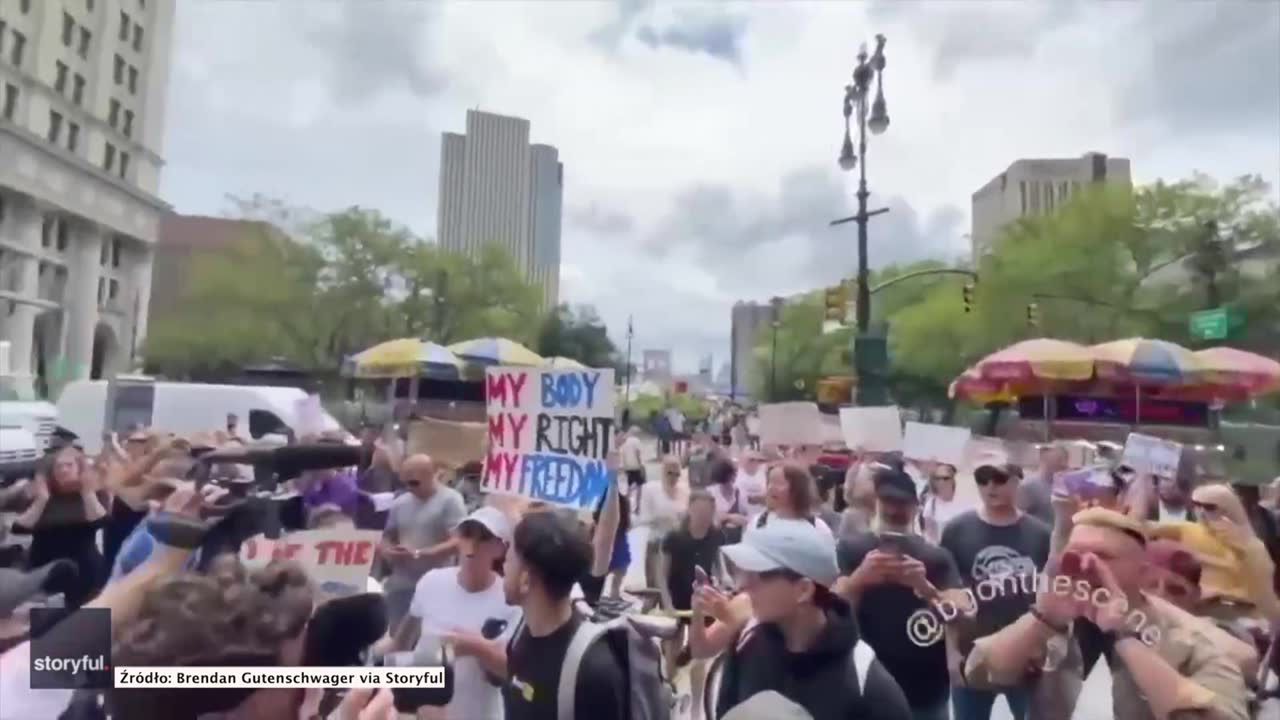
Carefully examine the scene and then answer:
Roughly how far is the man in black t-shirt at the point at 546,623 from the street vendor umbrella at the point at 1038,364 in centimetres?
366

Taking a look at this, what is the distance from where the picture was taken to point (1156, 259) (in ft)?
27.8

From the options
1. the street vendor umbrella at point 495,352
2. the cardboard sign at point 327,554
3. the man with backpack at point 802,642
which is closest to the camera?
the man with backpack at point 802,642

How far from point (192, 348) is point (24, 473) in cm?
84

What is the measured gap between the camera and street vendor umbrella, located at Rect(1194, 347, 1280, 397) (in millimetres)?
4195

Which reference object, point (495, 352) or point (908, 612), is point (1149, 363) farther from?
point (495, 352)

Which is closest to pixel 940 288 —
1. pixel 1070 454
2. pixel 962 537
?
pixel 1070 454

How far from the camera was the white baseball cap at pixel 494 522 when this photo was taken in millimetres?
2430

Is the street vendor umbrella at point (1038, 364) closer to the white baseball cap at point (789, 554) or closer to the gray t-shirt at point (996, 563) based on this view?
the gray t-shirt at point (996, 563)

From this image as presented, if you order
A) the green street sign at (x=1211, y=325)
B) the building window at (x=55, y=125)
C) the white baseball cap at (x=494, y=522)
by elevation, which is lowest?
the white baseball cap at (x=494, y=522)

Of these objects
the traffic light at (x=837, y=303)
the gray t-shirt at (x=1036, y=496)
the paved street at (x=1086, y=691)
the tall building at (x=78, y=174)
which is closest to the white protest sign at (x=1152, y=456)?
the gray t-shirt at (x=1036, y=496)

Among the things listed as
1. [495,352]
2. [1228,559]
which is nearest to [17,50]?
[495,352]

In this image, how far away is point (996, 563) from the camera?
117 inches

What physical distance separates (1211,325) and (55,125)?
4.71 meters

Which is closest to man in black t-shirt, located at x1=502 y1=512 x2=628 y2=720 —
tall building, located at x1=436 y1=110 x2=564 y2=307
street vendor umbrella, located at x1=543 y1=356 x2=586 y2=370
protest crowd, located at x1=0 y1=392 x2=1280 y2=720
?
protest crowd, located at x1=0 y1=392 x2=1280 y2=720
